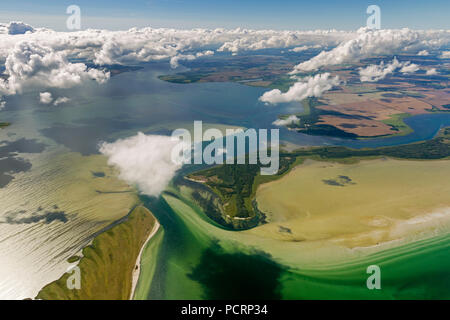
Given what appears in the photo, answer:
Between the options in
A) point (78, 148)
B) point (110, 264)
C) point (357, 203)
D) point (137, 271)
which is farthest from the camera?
point (78, 148)

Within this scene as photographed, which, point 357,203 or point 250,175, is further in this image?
point 250,175

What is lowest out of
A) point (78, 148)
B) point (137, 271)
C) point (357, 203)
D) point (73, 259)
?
point (137, 271)

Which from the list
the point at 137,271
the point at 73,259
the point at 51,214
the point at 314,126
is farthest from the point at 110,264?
the point at 314,126

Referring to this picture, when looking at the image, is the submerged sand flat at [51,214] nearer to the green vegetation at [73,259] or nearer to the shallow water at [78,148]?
the shallow water at [78,148]

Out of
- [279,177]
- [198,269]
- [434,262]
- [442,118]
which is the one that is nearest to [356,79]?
[442,118]

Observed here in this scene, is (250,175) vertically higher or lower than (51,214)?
higher

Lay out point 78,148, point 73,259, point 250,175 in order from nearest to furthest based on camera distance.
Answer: point 73,259 < point 250,175 < point 78,148

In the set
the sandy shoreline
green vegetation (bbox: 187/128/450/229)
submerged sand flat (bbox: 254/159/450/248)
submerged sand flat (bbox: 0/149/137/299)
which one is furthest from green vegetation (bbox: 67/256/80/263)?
submerged sand flat (bbox: 254/159/450/248)

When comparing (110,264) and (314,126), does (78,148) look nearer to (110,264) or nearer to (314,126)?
(110,264)
